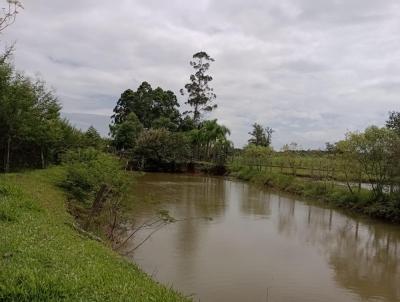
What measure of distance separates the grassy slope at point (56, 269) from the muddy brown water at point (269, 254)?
8.50 ft

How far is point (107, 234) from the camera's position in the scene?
1230 centimetres

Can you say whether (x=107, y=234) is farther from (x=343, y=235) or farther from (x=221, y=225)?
(x=343, y=235)

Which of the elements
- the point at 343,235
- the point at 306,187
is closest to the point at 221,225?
the point at 343,235

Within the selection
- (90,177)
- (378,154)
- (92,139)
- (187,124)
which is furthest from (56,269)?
(187,124)

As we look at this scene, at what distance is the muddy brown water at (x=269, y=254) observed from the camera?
10.1m

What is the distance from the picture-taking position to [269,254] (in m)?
13.1

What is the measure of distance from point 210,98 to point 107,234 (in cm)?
4248

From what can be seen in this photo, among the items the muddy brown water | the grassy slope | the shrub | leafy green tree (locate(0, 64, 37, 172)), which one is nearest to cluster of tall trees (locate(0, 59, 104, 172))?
leafy green tree (locate(0, 64, 37, 172))

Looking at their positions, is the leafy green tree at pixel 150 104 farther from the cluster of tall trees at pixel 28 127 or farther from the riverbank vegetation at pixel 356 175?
the cluster of tall trees at pixel 28 127

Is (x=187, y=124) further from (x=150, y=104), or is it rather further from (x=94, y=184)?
(x=94, y=184)

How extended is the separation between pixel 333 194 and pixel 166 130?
2230cm

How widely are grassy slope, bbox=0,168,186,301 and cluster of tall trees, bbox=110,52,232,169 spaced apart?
3371 centimetres

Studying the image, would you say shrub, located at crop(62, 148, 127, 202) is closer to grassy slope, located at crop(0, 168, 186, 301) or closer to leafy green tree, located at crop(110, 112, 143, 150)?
grassy slope, located at crop(0, 168, 186, 301)

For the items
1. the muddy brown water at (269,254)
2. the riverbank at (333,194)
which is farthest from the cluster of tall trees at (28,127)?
the riverbank at (333,194)
